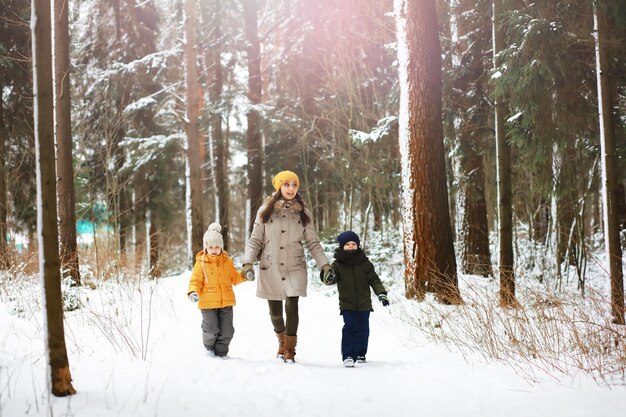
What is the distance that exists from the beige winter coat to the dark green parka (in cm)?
21

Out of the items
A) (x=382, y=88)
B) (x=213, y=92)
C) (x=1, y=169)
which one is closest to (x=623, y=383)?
(x=382, y=88)

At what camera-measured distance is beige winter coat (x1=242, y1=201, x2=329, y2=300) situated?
488 centimetres

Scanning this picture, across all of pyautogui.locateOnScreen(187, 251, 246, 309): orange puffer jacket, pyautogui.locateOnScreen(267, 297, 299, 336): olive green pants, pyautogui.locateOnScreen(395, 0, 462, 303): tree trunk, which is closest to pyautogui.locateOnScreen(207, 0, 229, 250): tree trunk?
pyautogui.locateOnScreen(395, 0, 462, 303): tree trunk

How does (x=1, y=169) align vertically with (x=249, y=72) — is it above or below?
below

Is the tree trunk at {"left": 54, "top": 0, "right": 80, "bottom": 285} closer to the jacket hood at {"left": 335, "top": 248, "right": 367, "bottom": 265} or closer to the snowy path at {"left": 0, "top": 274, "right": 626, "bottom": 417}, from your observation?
the snowy path at {"left": 0, "top": 274, "right": 626, "bottom": 417}

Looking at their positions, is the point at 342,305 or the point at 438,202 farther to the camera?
the point at 438,202

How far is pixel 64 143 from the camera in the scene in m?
9.08

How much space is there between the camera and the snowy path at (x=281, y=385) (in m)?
3.19

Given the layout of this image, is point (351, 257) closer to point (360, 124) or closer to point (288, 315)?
point (288, 315)

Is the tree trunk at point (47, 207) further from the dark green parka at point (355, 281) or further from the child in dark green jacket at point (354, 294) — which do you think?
the dark green parka at point (355, 281)

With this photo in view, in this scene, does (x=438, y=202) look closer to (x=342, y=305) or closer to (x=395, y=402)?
(x=342, y=305)

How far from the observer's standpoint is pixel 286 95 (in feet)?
59.9

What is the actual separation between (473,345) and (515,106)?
196 inches

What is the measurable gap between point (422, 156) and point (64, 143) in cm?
657
